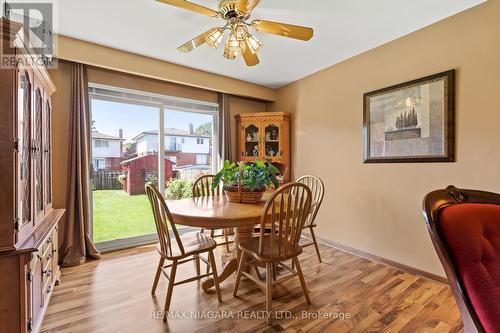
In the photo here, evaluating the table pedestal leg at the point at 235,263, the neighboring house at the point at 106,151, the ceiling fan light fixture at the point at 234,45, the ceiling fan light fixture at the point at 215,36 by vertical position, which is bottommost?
the table pedestal leg at the point at 235,263

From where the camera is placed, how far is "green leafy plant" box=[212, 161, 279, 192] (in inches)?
83.3

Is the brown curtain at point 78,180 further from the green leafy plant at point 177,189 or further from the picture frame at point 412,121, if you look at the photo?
the picture frame at point 412,121

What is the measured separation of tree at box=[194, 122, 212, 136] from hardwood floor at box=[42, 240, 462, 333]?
6.75 ft

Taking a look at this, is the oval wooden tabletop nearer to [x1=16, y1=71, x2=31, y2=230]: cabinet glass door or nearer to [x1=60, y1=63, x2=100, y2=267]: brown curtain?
[x1=16, y1=71, x2=31, y2=230]: cabinet glass door

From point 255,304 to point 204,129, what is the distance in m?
2.71

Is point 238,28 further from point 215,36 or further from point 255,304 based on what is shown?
point 255,304

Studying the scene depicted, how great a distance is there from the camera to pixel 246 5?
1612mm

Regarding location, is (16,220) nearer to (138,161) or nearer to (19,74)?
(19,74)

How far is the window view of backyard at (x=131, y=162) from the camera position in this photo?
2992 mm

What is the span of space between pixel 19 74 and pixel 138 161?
1.95 metres

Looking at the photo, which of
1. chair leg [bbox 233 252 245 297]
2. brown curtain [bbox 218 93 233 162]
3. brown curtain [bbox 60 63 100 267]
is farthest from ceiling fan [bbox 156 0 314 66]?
brown curtain [bbox 218 93 233 162]

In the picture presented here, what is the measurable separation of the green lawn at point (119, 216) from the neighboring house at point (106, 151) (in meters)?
0.34

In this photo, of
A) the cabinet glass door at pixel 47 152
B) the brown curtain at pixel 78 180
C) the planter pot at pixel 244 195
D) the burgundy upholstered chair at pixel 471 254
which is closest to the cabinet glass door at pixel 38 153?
the cabinet glass door at pixel 47 152

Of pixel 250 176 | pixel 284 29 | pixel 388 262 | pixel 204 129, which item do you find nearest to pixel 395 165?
pixel 388 262
